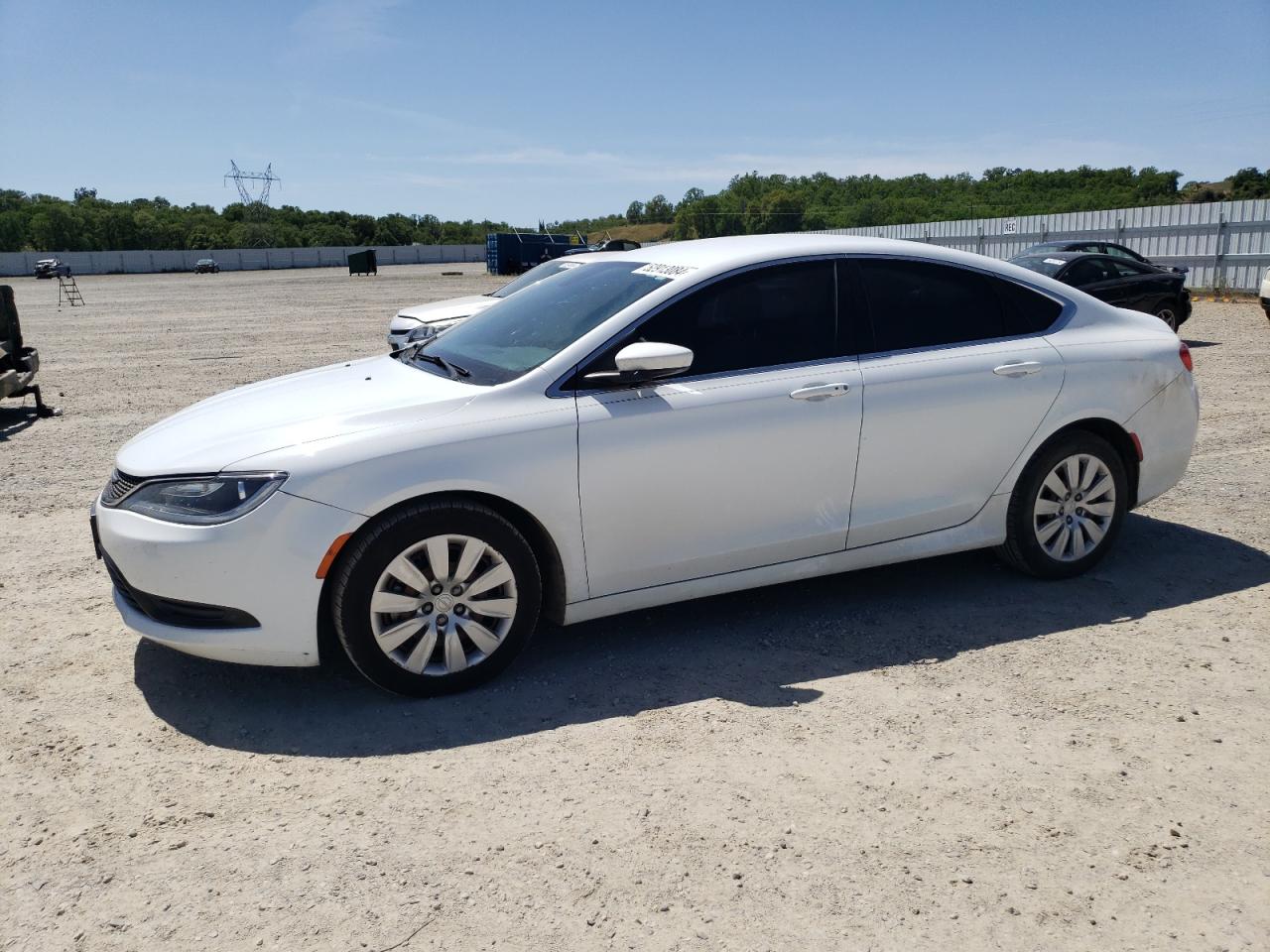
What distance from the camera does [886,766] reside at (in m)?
3.35

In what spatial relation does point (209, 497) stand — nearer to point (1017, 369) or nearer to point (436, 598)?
point (436, 598)

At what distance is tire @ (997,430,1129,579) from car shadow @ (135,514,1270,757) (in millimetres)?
142

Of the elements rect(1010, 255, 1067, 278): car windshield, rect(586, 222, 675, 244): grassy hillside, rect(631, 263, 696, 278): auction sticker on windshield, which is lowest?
rect(1010, 255, 1067, 278): car windshield

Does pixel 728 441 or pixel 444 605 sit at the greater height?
pixel 728 441

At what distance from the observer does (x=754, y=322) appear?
439 cm

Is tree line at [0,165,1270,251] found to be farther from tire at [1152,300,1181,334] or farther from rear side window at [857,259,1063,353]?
rear side window at [857,259,1063,353]

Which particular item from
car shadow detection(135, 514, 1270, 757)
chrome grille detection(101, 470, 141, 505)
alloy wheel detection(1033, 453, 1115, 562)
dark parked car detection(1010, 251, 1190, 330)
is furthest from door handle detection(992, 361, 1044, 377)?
dark parked car detection(1010, 251, 1190, 330)

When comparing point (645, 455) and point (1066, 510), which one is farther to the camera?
point (1066, 510)

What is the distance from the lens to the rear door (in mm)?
4488

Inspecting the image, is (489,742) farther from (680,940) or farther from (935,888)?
(935,888)

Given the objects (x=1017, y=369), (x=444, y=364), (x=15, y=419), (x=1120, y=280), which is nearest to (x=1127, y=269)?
(x=1120, y=280)

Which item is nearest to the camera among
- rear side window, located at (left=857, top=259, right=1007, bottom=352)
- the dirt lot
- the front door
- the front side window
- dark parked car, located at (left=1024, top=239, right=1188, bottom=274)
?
the dirt lot

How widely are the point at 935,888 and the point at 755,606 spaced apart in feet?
7.17

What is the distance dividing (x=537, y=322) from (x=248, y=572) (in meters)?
1.73
